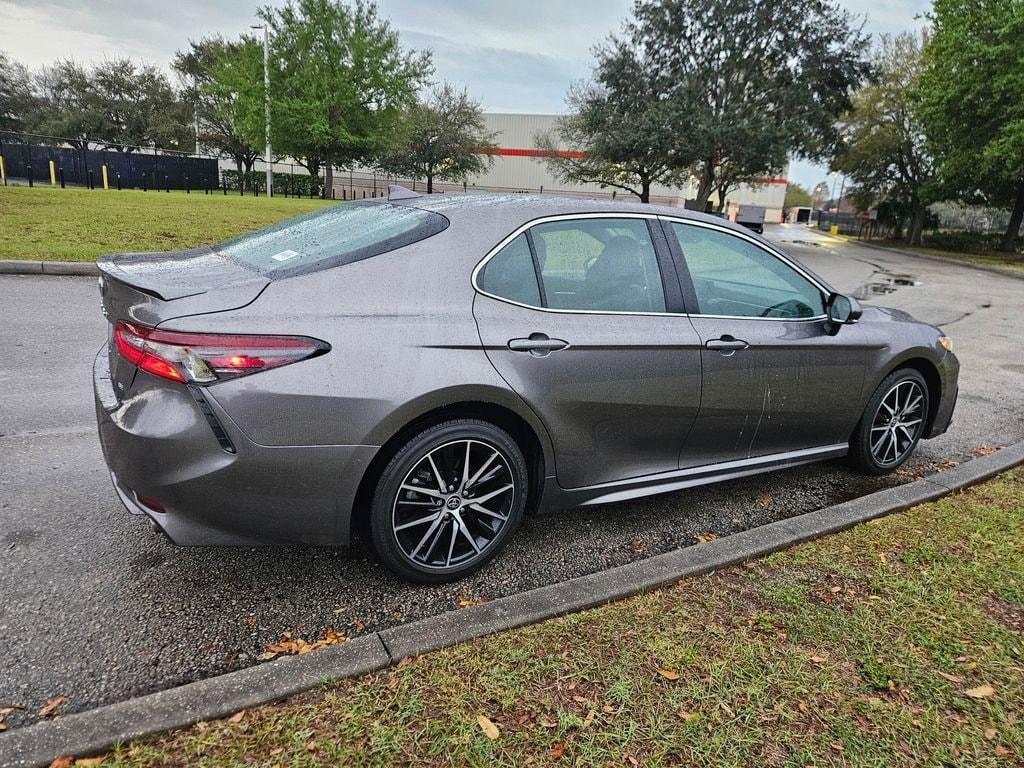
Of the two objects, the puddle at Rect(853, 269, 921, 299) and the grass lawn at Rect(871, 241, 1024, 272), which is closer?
the puddle at Rect(853, 269, 921, 299)

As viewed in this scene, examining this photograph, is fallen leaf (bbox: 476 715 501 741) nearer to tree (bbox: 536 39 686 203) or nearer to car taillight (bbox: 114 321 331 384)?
car taillight (bbox: 114 321 331 384)

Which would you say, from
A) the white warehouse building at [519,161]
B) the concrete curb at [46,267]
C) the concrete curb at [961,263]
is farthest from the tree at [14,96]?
the concrete curb at [961,263]

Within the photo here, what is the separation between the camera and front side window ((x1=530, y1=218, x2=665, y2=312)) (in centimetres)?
299

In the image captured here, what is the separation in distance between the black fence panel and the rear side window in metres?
32.6

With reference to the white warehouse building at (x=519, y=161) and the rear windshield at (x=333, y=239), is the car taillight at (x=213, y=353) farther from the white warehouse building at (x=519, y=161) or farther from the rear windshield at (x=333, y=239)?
the white warehouse building at (x=519, y=161)

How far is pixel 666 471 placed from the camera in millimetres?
3336

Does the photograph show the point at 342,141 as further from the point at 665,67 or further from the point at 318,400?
the point at 318,400

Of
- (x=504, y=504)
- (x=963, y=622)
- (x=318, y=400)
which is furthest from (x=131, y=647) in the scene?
(x=963, y=622)

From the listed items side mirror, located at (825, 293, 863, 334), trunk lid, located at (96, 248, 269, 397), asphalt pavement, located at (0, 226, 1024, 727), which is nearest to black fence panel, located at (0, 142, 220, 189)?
asphalt pavement, located at (0, 226, 1024, 727)

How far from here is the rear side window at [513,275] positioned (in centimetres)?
280

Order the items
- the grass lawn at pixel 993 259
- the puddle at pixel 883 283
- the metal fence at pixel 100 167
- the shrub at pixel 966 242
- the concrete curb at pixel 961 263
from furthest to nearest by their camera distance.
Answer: the shrub at pixel 966 242 → the metal fence at pixel 100 167 → the grass lawn at pixel 993 259 → the concrete curb at pixel 961 263 → the puddle at pixel 883 283

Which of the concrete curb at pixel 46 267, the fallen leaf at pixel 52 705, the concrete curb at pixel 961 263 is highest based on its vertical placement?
the concrete curb at pixel 961 263

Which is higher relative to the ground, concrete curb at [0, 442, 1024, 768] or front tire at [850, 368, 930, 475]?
front tire at [850, 368, 930, 475]

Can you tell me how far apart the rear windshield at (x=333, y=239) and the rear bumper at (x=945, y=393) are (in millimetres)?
3475
